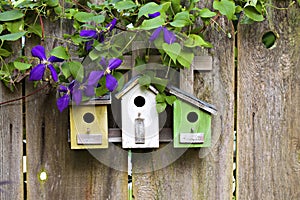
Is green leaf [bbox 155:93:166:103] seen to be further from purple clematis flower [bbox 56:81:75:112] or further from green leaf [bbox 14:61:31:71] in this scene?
green leaf [bbox 14:61:31:71]

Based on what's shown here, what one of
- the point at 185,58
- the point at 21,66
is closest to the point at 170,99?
the point at 185,58

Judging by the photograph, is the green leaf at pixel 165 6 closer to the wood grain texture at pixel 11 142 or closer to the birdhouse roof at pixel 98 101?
the birdhouse roof at pixel 98 101

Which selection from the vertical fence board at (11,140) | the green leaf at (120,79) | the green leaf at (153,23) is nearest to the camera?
the green leaf at (153,23)

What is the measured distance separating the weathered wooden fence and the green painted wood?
0.11m

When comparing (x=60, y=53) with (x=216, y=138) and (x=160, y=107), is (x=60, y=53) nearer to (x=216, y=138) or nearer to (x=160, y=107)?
(x=160, y=107)

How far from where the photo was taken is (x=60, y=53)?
4.60ft

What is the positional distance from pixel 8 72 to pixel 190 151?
0.64 metres

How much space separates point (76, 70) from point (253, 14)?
1.90 feet

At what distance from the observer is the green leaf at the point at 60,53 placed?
1.39m

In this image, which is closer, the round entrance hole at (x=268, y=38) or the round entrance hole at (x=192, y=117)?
the round entrance hole at (x=192, y=117)

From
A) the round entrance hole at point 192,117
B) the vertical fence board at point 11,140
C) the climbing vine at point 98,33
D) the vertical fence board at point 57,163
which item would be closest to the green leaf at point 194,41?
the climbing vine at point 98,33

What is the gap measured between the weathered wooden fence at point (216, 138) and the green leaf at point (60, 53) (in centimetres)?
13

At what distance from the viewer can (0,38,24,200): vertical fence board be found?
5.06 feet

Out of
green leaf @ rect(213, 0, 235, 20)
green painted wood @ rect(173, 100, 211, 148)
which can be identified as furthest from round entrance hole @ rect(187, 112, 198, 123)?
green leaf @ rect(213, 0, 235, 20)
